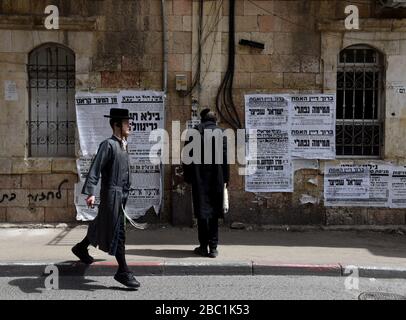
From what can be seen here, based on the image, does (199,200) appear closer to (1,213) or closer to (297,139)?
(297,139)

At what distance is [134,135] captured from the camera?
9.34m

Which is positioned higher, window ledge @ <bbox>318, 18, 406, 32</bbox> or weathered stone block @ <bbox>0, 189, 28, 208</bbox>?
window ledge @ <bbox>318, 18, 406, 32</bbox>

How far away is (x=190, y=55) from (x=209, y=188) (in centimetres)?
283

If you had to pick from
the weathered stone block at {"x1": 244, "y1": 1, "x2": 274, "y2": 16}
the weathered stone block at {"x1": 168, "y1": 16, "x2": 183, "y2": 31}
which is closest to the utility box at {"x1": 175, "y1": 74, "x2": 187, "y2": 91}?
the weathered stone block at {"x1": 168, "y1": 16, "x2": 183, "y2": 31}

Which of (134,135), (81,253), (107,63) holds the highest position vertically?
(107,63)

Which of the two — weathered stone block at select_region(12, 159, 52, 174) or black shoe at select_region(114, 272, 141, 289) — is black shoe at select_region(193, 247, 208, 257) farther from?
weathered stone block at select_region(12, 159, 52, 174)

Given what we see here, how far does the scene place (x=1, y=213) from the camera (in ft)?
30.6

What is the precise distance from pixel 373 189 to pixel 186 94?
354 cm

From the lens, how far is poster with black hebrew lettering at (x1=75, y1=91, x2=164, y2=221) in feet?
30.5

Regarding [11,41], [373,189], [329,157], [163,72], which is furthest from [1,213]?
[373,189]

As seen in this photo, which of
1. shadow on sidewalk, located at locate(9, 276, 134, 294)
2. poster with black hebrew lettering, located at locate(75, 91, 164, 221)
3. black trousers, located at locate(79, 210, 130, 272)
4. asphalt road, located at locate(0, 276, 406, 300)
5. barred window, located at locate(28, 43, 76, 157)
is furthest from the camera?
barred window, located at locate(28, 43, 76, 157)

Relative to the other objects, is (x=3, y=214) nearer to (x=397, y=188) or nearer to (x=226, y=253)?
(x=226, y=253)

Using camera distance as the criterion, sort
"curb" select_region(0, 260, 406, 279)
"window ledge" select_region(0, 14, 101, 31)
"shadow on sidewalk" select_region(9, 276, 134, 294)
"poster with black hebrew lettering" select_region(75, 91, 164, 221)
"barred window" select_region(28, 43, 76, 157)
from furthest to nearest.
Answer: "barred window" select_region(28, 43, 76, 157) → "poster with black hebrew lettering" select_region(75, 91, 164, 221) → "window ledge" select_region(0, 14, 101, 31) → "curb" select_region(0, 260, 406, 279) → "shadow on sidewalk" select_region(9, 276, 134, 294)

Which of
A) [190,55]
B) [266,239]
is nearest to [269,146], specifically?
[266,239]
